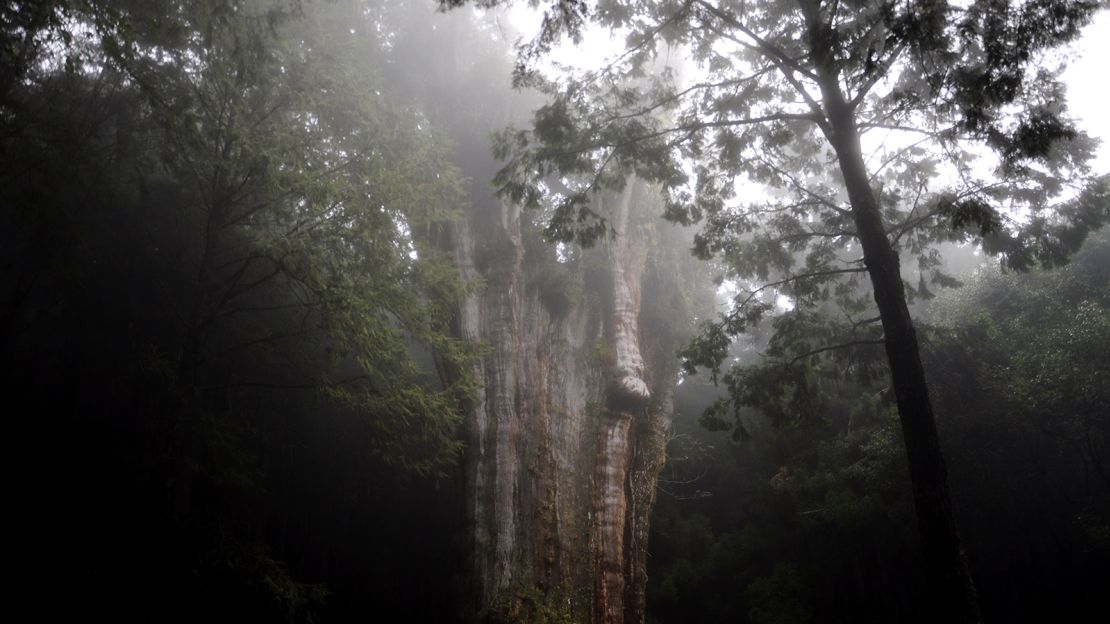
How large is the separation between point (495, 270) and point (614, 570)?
618cm

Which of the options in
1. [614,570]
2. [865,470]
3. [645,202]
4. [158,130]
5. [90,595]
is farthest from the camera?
[645,202]

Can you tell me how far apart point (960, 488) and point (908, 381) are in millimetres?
7314

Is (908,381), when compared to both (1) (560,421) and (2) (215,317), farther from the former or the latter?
(2) (215,317)

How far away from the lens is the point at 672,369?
1459cm

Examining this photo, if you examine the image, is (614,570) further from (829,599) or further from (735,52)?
(735,52)

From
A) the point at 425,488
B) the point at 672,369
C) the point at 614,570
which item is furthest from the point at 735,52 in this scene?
the point at 425,488

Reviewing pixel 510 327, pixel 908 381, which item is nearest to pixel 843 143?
pixel 908 381

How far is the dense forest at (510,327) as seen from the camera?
670cm

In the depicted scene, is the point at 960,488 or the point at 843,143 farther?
the point at 960,488

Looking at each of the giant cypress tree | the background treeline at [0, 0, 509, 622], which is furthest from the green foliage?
the background treeline at [0, 0, 509, 622]

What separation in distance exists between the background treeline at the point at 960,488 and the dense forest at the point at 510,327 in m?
0.07

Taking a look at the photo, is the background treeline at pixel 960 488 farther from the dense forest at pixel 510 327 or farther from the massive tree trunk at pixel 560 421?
the massive tree trunk at pixel 560 421

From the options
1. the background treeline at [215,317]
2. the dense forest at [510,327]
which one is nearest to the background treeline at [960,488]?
the dense forest at [510,327]

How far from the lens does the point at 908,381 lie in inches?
208
